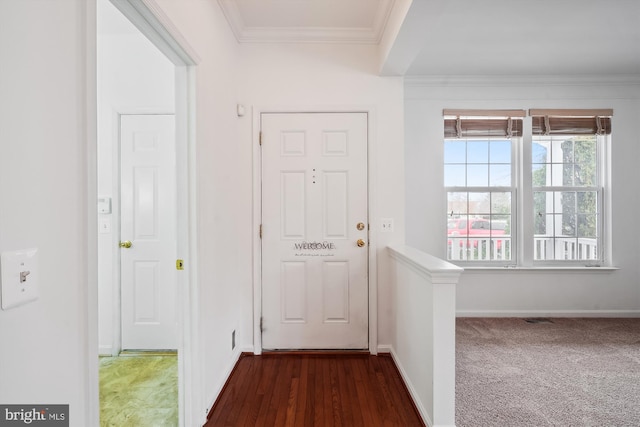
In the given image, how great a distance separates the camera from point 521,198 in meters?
3.49

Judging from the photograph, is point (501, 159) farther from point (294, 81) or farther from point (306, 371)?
point (306, 371)

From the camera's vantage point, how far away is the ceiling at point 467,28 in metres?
2.16

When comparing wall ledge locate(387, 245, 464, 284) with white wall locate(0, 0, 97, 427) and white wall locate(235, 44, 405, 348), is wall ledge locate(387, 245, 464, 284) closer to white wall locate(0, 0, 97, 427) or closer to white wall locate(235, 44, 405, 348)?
white wall locate(235, 44, 405, 348)

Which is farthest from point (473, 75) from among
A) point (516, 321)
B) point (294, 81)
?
point (516, 321)

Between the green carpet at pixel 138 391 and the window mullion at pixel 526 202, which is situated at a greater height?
the window mullion at pixel 526 202

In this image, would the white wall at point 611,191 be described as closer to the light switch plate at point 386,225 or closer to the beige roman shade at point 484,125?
the beige roman shade at point 484,125

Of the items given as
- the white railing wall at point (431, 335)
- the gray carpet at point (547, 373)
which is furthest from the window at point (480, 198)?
the white railing wall at point (431, 335)

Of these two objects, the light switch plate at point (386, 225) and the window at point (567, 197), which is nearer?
the light switch plate at point (386, 225)

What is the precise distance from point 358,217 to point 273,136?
3.35 feet

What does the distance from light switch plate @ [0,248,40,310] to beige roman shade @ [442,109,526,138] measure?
368 cm

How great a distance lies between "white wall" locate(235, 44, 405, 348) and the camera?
2.55 m

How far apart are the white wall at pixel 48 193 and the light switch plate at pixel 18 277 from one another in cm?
2

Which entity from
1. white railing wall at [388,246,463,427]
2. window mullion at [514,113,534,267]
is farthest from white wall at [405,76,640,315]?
white railing wall at [388,246,463,427]

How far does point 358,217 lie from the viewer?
257 cm
